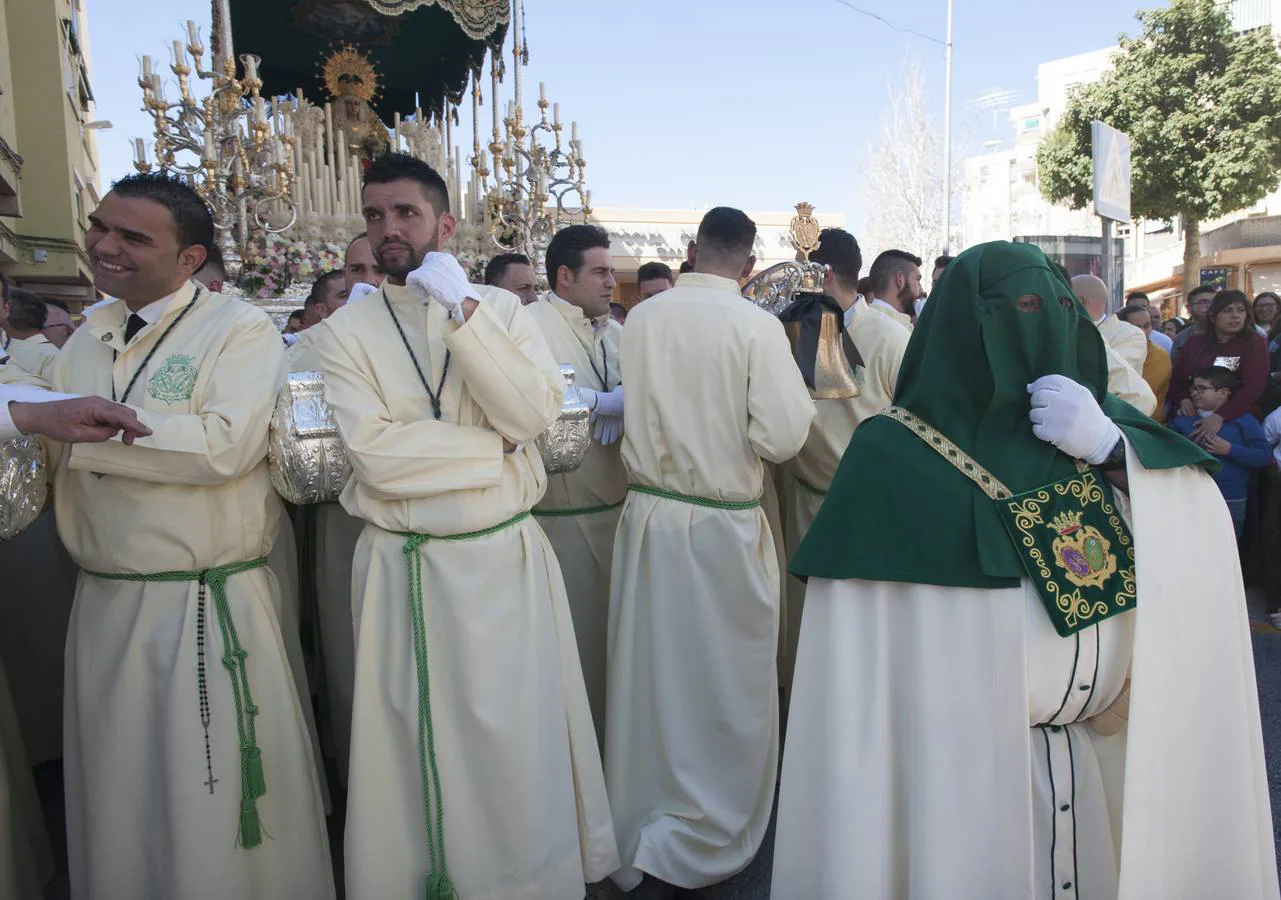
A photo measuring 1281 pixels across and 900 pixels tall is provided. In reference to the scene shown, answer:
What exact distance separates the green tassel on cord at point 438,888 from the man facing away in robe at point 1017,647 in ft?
3.31

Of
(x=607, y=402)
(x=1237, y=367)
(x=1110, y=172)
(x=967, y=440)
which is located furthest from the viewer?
(x=1110, y=172)

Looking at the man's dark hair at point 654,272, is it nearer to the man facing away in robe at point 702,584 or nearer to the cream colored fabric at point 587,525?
the cream colored fabric at point 587,525

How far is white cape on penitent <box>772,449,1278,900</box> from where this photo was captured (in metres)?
1.96

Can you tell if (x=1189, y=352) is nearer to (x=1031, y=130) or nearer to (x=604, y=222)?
(x=604, y=222)

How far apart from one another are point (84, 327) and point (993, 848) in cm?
286

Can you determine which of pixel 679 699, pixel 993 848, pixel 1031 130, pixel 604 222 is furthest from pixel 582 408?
pixel 1031 130

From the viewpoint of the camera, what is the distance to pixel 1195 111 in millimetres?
18062

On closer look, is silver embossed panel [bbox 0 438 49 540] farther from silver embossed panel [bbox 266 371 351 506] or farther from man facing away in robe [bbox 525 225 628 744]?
man facing away in robe [bbox 525 225 628 744]

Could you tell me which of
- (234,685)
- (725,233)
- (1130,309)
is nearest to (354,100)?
(725,233)

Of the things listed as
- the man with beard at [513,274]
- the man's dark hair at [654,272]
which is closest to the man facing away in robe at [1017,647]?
the man with beard at [513,274]

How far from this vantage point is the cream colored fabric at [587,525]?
4039 mm

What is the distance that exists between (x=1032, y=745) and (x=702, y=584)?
4.92 ft

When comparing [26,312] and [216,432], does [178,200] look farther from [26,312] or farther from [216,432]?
[26,312]

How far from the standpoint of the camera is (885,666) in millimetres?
2066
